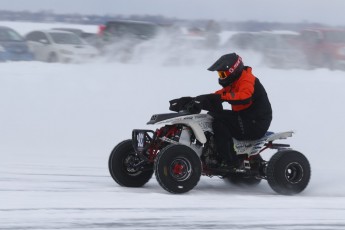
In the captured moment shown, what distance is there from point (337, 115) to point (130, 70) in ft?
18.2

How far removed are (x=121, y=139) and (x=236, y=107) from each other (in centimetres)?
506

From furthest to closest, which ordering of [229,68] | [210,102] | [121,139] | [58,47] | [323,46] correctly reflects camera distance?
[323,46]
[58,47]
[121,139]
[210,102]
[229,68]

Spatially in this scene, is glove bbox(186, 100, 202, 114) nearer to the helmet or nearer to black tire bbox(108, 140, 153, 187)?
the helmet

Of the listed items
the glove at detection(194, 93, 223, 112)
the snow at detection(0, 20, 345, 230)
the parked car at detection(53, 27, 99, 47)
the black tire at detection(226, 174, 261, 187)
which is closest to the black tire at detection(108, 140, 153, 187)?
the snow at detection(0, 20, 345, 230)

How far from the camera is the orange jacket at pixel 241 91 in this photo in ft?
29.1

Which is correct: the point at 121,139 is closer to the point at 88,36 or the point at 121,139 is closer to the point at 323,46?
the point at 88,36

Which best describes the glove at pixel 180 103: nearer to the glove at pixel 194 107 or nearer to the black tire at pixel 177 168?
the glove at pixel 194 107

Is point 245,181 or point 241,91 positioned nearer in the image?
point 241,91

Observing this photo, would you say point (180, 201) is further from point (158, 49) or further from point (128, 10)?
point (128, 10)

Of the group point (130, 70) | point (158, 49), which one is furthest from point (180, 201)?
point (158, 49)

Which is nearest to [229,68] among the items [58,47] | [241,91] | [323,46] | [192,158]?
[241,91]

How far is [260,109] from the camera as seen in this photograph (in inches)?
360

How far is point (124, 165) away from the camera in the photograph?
9164mm

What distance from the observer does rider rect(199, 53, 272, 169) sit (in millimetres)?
8906
